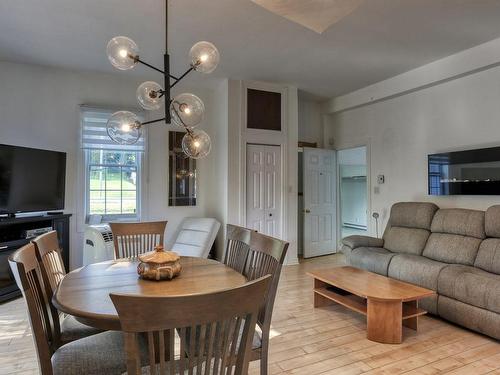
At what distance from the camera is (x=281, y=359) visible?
89.4 inches

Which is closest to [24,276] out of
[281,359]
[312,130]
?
[281,359]

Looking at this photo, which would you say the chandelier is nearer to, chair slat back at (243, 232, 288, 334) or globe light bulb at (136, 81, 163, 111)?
globe light bulb at (136, 81, 163, 111)

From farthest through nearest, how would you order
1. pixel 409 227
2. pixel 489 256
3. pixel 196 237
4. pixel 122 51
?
pixel 196 237
pixel 409 227
pixel 489 256
pixel 122 51

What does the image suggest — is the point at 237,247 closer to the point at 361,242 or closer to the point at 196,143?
the point at 196,143

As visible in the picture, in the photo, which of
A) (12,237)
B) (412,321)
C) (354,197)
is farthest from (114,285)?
(354,197)

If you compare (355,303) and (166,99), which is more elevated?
(166,99)

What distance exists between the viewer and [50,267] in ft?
6.26

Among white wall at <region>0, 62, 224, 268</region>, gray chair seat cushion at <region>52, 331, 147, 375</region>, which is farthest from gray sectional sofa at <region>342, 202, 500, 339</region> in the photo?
gray chair seat cushion at <region>52, 331, 147, 375</region>

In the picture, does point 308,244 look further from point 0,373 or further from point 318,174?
point 0,373

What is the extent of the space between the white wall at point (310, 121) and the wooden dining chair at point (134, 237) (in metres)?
3.83

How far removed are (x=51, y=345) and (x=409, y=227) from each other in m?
3.93

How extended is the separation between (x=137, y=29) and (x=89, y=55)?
3.35 ft

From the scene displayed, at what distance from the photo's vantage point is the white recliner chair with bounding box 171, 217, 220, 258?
4.32 meters

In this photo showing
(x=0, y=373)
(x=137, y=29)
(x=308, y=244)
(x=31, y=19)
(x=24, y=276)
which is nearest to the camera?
(x=24, y=276)
